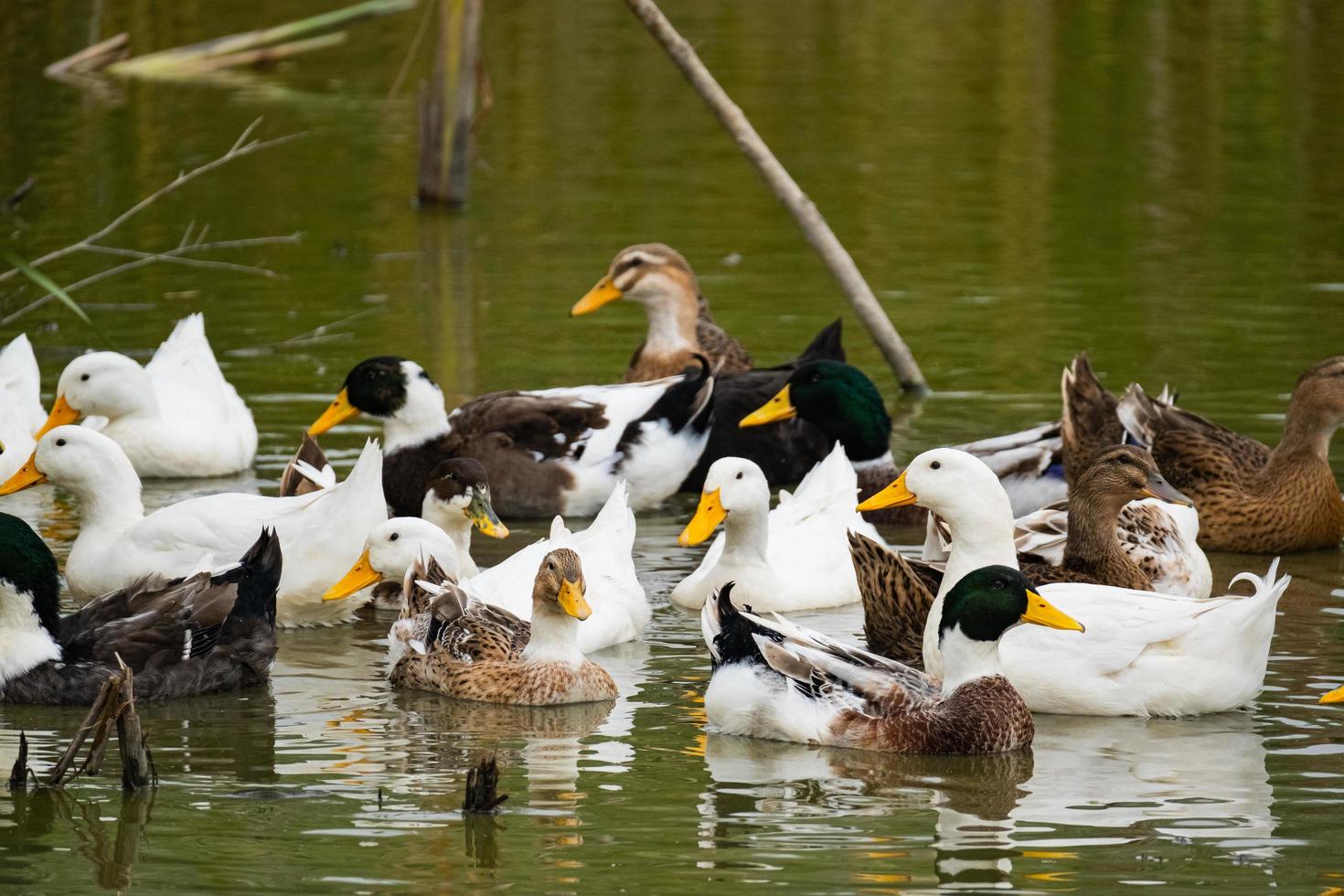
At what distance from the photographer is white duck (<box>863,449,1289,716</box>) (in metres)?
8.04

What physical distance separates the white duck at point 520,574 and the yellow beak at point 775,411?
2.58 metres

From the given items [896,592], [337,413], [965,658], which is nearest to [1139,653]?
[965,658]

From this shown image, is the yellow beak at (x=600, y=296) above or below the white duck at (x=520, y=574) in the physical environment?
above

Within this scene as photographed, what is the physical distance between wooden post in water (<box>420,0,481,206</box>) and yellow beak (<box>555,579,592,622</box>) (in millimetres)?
10584

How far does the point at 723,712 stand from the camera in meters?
7.88

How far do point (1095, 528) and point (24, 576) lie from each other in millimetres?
4101

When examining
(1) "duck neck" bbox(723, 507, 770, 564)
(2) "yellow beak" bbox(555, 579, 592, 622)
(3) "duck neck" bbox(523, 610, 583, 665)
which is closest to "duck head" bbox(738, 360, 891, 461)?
(1) "duck neck" bbox(723, 507, 770, 564)

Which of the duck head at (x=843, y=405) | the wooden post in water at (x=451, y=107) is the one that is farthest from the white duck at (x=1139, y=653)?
the wooden post in water at (x=451, y=107)

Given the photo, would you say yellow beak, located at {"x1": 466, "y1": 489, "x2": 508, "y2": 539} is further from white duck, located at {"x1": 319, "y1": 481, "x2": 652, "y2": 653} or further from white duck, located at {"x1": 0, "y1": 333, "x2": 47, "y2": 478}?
white duck, located at {"x1": 0, "y1": 333, "x2": 47, "y2": 478}

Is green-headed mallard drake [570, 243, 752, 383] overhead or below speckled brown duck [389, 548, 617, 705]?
overhead

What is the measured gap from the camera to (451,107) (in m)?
19.3

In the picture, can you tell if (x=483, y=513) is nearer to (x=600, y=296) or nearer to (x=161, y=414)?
(x=161, y=414)

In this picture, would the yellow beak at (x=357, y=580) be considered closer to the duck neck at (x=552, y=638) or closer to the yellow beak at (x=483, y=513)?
the yellow beak at (x=483, y=513)

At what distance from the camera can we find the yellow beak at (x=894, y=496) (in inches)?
348
